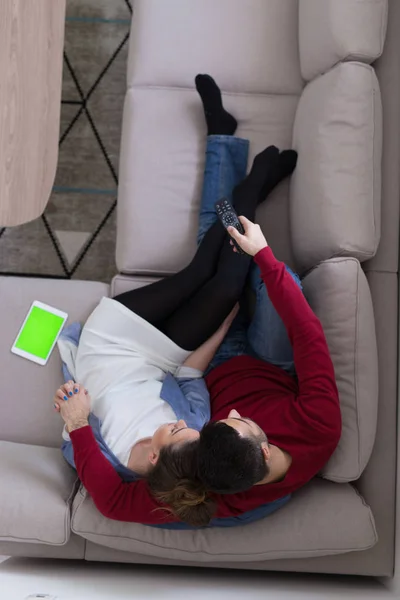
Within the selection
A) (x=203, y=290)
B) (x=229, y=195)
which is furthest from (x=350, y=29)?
(x=203, y=290)

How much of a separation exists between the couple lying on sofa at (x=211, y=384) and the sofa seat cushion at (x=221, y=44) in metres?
0.10

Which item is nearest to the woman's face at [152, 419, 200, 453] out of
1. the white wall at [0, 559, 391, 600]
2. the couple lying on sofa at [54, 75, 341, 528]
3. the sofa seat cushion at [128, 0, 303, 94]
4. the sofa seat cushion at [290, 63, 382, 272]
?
the couple lying on sofa at [54, 75, 341, 528]

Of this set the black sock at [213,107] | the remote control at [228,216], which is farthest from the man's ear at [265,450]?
the black sock at [213,107]

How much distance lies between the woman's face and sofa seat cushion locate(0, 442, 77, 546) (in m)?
0.32

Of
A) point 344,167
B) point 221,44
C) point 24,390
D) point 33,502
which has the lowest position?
point 33,502

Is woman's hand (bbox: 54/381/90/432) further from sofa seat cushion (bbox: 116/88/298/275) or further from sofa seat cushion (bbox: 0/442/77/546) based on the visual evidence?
sofa seat cushion (bbox: 116/88/298/275)

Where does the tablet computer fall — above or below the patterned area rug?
below

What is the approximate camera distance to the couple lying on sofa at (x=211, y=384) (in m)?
1.37

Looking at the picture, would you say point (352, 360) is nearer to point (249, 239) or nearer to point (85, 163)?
point (249, 239)

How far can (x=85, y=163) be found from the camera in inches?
88.4

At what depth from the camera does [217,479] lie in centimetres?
129

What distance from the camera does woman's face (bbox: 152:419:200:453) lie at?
1.38 m

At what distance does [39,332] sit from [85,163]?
774 mm

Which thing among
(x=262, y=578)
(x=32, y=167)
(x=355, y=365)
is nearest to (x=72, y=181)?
(x=32, y=167)
